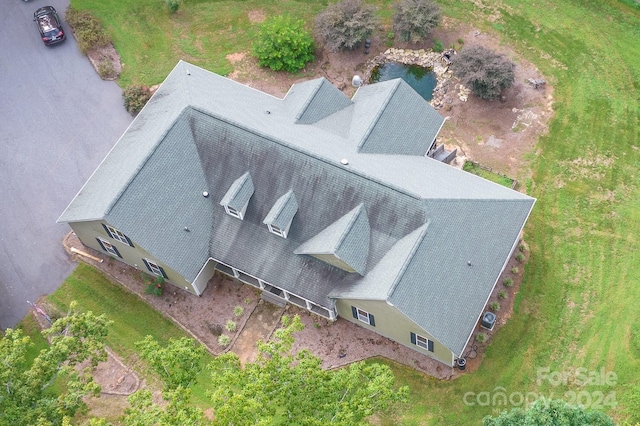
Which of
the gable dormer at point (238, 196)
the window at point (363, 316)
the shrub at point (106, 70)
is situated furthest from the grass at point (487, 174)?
the shrub at point (106, 70)

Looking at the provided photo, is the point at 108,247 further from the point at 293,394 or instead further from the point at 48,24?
the point at 48,24

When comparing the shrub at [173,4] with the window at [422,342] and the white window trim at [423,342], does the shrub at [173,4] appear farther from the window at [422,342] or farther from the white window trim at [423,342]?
the white window trim at [423,342]

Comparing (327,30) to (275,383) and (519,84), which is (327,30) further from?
(275,383)

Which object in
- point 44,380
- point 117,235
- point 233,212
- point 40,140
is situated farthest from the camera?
point 40,140

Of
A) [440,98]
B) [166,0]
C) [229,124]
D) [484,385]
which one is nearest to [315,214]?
[229,124]

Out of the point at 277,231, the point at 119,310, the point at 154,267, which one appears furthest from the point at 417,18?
the point at 119,310

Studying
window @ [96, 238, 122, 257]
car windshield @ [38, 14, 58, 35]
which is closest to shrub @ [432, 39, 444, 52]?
window @ [96, 238, 122, 257]

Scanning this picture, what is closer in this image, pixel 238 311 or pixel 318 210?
pixel 318 210
